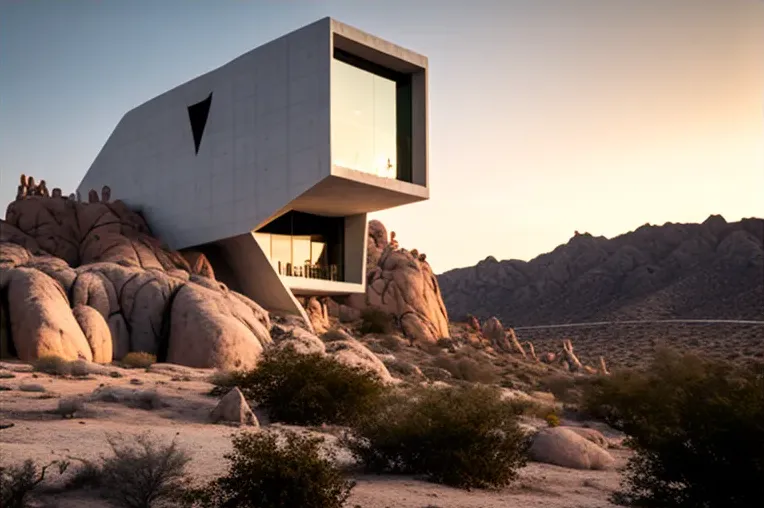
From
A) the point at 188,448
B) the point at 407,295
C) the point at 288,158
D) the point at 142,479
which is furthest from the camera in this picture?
the point at 407,295

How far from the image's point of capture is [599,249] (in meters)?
114

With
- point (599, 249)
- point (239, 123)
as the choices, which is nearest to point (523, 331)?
point (599, 249)

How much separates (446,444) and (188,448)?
3581mm

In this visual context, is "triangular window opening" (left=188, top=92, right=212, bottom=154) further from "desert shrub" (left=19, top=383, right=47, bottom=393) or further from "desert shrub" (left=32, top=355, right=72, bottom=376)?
"desert shrub" (left=19, top=383, right=47, bottom=393)

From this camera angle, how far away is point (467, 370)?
100ft

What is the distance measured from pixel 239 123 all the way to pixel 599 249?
287ft

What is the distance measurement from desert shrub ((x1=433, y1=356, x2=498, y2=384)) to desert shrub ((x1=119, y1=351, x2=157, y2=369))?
40.5 feet

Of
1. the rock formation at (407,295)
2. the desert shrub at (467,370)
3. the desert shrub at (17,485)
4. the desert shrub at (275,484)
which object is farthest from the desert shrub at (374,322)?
the desert shrub at (17,485)

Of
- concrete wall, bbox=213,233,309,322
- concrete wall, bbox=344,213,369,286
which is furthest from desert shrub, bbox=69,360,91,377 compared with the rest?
concrete wall, bbox=344,213,369,286

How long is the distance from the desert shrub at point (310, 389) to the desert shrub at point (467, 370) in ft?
47.0

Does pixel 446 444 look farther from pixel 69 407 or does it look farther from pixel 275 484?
pixel 69 407

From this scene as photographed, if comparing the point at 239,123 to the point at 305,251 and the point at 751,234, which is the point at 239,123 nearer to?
the point at 305,251

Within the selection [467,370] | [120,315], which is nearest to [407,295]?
[467,370]

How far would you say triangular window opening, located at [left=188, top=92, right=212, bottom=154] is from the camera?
36969 mm
